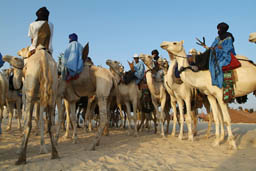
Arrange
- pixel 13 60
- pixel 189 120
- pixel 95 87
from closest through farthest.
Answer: pixel 95 87 → pixel 13 60 → pixel 189 120

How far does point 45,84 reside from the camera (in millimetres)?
4520

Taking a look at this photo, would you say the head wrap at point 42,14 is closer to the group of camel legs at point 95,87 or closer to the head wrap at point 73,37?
the group of camel legs at point 95,87

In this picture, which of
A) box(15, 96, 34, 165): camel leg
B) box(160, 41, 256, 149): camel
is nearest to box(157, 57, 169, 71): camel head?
box(160, 41, 256, 149): camel

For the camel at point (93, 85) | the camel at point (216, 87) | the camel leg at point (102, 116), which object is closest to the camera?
the camel leg at point (102, 116)

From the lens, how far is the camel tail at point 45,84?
177 inches

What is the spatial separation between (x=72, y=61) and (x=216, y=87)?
4.83 meters

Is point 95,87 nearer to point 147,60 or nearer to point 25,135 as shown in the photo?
point 25,135

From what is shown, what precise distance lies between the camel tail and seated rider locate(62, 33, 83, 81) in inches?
83.0

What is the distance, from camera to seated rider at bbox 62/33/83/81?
269 inches

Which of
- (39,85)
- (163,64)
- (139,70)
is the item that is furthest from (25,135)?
(139,70)

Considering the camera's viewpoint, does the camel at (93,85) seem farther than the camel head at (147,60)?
No

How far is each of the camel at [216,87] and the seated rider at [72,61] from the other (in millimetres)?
3320

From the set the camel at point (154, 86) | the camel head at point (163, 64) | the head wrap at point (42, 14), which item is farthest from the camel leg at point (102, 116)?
the camel at point (154, 86)

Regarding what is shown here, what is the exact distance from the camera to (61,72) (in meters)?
7.16
